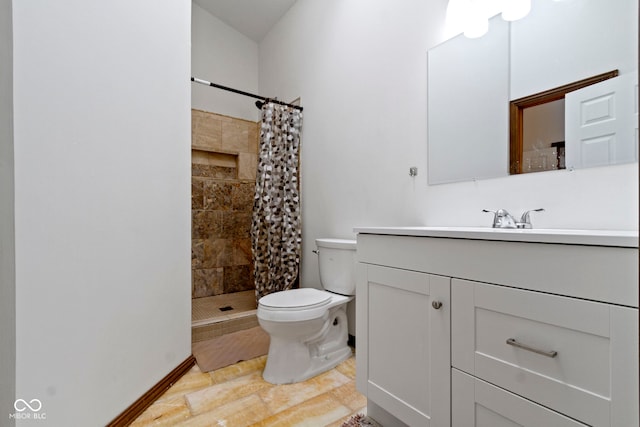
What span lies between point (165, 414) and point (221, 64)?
2.99 m

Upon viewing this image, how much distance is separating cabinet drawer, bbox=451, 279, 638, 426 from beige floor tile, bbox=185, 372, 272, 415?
107cm

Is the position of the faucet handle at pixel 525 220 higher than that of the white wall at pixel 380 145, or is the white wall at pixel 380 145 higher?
the white wall at pixel 380 145

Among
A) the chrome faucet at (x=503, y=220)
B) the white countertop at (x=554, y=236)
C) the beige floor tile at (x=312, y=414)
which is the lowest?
the beige floor tile at (x=312, y=414)

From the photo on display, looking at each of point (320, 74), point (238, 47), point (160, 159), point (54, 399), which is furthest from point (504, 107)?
point (238, 47)

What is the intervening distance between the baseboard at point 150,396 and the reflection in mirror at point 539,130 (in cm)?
191

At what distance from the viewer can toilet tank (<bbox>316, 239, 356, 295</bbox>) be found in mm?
1903

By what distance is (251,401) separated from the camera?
4.83 feet

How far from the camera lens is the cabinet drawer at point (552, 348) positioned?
0.69 m

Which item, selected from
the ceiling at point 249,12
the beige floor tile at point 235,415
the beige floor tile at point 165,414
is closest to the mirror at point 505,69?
the beige floor tile at point 235,415

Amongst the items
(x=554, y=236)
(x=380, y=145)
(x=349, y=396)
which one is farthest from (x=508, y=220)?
(x=349, y=396)

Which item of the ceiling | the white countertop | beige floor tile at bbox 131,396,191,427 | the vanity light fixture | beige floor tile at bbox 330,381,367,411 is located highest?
the ceiling

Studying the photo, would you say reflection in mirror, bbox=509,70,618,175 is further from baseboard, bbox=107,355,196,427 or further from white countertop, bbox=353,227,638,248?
baseboard, bbox=107,355,196,427

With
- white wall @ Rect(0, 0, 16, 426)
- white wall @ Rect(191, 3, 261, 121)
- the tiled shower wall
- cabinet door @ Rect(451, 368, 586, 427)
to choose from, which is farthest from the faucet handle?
white wall @ Rect(191, 3, 261, 121)

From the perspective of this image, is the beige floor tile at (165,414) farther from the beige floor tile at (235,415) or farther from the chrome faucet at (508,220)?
the chrome faucet at (508,220)
